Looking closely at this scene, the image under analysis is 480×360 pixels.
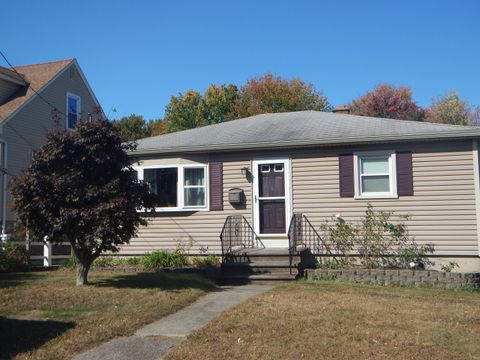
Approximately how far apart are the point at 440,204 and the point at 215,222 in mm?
5531

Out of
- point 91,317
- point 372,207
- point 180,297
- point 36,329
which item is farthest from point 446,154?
point 36,329

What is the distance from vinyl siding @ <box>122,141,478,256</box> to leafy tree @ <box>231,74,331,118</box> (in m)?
26.9

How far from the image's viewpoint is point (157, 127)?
151 ft

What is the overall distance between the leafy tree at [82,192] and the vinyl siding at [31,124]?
9.61 m

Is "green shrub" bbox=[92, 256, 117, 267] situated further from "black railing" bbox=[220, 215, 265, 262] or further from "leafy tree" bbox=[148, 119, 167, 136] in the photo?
"leafy tree" bbox=[148, 119, 167, 136]

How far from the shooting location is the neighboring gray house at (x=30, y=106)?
19734 mm

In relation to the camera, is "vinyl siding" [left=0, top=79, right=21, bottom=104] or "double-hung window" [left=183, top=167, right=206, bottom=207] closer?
"double-hung window" [left=183, top=167, right=206, bottom=207]

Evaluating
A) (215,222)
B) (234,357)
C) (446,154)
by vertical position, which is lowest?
(234,357)

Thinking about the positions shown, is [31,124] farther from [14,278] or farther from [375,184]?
[375,184]

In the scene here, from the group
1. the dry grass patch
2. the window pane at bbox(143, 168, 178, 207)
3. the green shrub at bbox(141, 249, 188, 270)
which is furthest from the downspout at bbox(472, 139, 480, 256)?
the window pane at bbox(143, 168, 178, 207)

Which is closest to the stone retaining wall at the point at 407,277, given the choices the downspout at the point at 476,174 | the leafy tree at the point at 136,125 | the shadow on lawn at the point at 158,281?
the downspout at the point at 476,174

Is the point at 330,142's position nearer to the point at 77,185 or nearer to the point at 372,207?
the point at 372,207

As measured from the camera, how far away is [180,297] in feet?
28.6

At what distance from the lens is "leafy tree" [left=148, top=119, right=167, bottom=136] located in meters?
45.3
